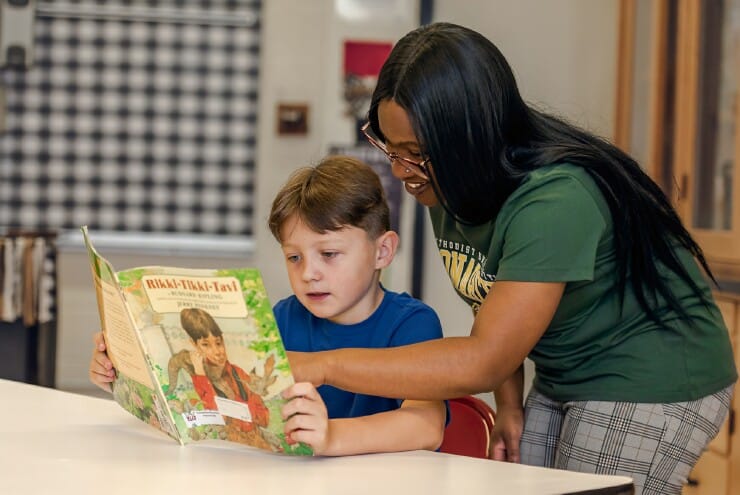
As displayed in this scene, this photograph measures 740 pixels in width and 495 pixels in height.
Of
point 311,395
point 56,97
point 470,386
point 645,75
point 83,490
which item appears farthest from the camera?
point 56,97

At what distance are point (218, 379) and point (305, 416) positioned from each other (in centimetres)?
13

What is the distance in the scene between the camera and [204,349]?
1383 mm

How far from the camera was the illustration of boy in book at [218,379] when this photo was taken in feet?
4.49

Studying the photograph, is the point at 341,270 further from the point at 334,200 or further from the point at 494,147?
the point at 494,147

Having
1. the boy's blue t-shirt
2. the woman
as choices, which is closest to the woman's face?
the woman

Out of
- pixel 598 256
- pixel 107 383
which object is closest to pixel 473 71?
pixel 598 256

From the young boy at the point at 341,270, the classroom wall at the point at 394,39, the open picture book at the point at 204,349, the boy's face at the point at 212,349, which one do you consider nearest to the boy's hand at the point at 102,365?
the young boy at the point at 341,270

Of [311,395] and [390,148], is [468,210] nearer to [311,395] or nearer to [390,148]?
[390,148]

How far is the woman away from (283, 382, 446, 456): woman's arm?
56 mm

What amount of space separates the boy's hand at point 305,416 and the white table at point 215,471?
0.04m

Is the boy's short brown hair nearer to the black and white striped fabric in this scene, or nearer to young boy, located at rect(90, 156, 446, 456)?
young boy, located at rect(90, 156, 446, 456)

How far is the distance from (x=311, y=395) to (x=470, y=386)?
0.24 m

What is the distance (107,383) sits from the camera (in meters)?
1.67

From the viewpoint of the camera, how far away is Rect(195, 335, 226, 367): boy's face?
53.7 inches
